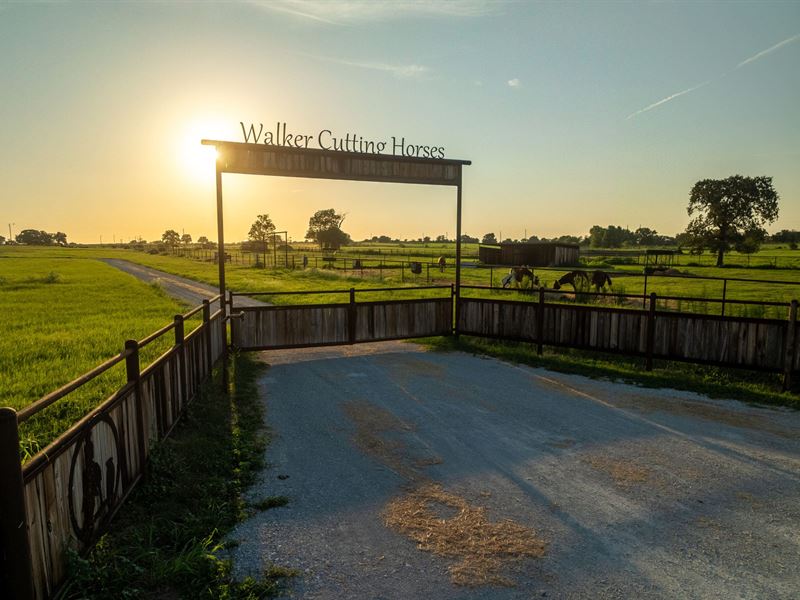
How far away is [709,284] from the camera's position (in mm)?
34094

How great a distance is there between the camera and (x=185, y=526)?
457 centimetres

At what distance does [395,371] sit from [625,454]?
5261 millimetres

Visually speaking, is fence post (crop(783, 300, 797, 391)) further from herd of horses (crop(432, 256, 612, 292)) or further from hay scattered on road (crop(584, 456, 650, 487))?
herd of horses (crop(432, 256, 612, 292))

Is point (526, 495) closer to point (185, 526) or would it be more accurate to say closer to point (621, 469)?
point (621, 469)

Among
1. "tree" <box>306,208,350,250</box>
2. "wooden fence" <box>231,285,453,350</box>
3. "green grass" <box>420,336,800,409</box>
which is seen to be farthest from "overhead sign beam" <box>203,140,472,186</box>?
"tree" <box>306,208,350,250</box>

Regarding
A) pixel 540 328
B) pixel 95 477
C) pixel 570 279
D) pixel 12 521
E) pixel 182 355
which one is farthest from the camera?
pixel 570 279

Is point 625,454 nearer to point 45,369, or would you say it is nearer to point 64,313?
point 45,369

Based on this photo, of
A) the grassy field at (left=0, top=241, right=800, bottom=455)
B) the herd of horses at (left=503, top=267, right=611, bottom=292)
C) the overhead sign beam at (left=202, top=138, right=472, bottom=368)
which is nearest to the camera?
the grassy field at (left=0, top=241, right=800, bottom=455)

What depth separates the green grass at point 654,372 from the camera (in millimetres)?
9172

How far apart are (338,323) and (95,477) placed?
8615mm

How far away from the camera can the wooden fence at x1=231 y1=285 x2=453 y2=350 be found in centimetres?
1194

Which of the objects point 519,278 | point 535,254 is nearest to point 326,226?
point 535,254

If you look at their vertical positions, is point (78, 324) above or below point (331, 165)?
below

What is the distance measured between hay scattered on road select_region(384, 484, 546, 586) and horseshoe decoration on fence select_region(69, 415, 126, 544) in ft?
7.88
